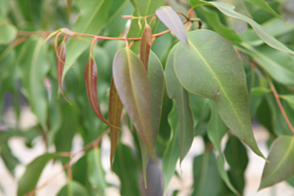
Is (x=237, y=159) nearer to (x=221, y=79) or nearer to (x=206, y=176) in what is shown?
(x=206, y=176)

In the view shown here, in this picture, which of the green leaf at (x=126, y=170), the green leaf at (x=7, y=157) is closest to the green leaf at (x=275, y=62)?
the green leaf at (x=126, y=170)

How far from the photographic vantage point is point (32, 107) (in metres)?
0.35

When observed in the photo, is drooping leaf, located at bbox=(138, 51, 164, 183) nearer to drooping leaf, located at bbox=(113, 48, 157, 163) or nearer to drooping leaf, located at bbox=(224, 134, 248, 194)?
drooping leaf, located at bbox=(113, 48, 157, 163)

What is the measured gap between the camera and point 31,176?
0.37 m

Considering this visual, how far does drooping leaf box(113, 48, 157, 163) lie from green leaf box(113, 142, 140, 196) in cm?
28

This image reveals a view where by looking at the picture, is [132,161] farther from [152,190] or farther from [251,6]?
[251,6]

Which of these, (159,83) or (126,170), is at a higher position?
(159,83)

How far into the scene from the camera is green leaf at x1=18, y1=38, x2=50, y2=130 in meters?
0.35

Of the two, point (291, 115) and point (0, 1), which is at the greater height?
point (0, 1)

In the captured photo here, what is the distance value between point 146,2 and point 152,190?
1.60 ft

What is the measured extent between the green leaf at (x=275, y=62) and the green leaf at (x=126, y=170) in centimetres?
23

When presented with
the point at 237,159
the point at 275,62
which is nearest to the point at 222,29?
the point at 275,62

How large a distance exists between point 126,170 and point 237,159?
170mm

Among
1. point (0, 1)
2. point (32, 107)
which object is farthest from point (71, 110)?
point (0, 1)
